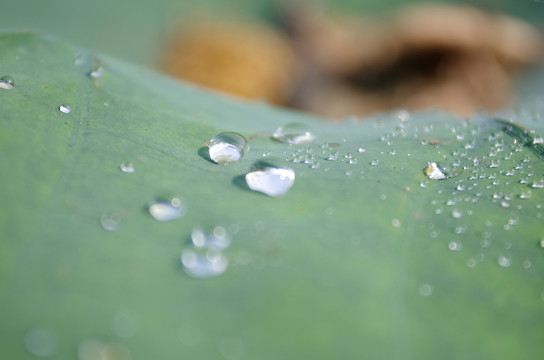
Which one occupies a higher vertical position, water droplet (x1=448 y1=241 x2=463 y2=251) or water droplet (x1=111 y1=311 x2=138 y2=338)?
water droplet (x1=448 y1=241 x2=463 y2=251)

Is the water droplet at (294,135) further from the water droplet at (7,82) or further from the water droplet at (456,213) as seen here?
the water droplet at (7,82)

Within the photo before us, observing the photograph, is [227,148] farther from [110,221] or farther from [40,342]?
[40,342]

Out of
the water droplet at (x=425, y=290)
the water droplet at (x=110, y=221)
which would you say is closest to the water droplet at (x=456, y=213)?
the water droplet at (x=425, y=290)

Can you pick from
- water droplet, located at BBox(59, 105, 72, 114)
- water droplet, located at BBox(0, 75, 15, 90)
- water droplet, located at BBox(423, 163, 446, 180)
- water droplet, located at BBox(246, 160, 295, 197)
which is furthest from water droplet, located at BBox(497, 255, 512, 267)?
water droplet, located at BBox(0, 75, 15, 90)

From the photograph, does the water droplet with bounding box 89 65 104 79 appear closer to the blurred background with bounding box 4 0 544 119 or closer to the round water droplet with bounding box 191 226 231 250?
the round water droplet with bounding box 191 226 231 250

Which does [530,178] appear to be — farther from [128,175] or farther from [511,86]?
[511,86]

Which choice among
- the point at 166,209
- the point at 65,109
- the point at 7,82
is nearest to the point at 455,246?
the point at 166,209
